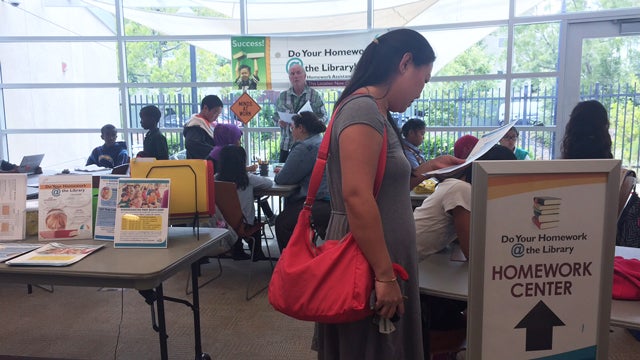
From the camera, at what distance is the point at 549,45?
5.38 meters

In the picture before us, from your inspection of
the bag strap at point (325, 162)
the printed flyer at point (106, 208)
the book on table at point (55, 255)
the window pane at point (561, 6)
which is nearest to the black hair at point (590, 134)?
the bag strap at point (325, 162)

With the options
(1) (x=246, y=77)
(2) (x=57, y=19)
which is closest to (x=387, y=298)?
(1) (x=246, y=77)

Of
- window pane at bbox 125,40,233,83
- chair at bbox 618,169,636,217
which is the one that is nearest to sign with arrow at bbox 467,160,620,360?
chair at bbox 618,169,636,217

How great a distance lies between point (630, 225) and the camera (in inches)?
99.9

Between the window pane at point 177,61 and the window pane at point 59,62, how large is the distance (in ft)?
1.04

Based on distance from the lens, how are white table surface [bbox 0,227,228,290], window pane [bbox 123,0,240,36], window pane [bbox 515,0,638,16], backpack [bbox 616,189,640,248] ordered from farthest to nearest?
window pane [bbox 123,0,240,36], window pane [bbox 515,0,638,16], backpack [bbox 616,189,640,248], white table surface [bbox 0,227,228,290]

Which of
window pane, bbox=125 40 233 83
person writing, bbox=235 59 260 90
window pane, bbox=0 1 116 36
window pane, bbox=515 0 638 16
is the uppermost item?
window pane, bbox=0 1 116 36

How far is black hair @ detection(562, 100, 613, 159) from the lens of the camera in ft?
9.02

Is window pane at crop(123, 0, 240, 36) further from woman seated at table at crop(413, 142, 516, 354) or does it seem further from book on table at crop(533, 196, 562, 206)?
book on table at crop(533, 196, 562, 206)

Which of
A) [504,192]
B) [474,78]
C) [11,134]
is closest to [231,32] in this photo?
[474,78]

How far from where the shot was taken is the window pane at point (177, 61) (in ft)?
20.4

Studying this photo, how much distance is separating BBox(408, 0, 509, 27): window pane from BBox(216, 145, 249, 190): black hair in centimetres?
320

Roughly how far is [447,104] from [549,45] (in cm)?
127

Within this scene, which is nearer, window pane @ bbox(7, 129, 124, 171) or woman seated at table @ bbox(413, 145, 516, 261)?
woman seated at table @ bbox(413, 145, 516, 261)
